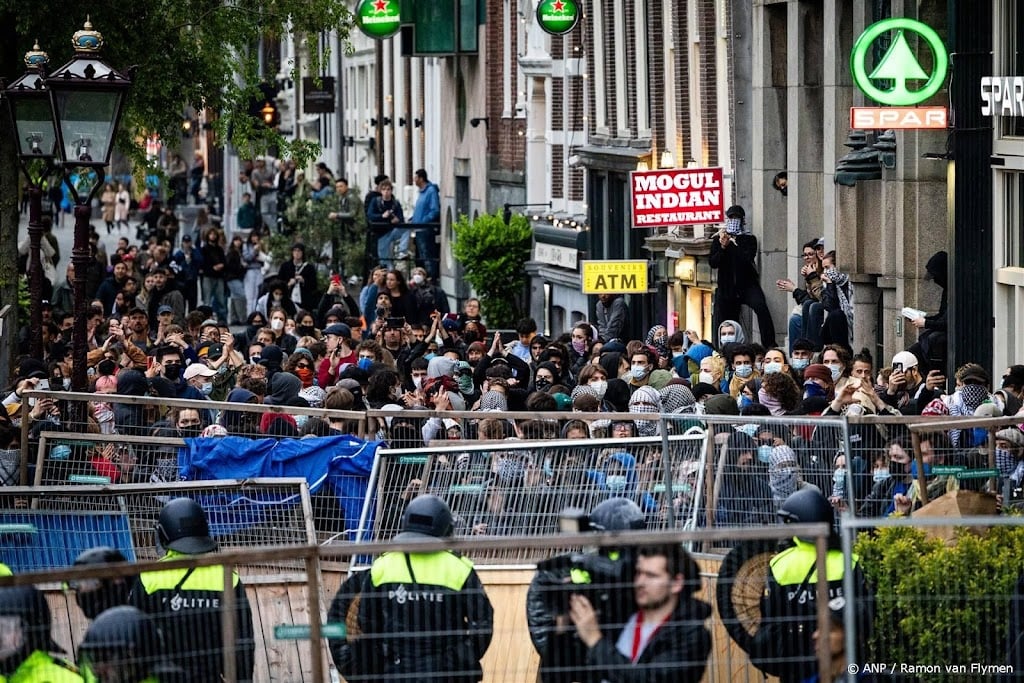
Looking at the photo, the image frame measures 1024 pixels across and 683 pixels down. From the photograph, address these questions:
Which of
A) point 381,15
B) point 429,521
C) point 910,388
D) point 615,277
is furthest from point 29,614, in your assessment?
point 381,15

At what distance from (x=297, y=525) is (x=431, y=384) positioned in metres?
5.44

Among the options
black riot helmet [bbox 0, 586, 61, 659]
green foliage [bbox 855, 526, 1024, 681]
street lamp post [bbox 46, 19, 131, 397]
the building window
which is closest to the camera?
black riot helmet [bbox 0, 586, 61, 659]

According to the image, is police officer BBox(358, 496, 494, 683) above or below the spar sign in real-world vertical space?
below

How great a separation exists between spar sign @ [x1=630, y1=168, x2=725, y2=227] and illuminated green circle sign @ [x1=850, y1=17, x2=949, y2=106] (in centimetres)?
565

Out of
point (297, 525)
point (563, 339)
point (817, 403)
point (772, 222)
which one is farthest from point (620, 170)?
point (297, 525)

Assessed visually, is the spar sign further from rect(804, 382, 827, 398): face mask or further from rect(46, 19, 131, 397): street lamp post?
rect(46, 19, 131, 397): street lamp post

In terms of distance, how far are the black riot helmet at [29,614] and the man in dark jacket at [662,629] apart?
213 centimetres

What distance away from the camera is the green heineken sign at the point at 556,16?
1344 inches

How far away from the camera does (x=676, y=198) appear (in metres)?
26.9

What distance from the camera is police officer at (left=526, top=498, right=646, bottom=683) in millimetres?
8555

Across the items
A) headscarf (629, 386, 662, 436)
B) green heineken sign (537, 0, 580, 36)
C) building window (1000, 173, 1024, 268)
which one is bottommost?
headscarf (629, 386, 662, 436)

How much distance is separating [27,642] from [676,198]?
62.4 ft

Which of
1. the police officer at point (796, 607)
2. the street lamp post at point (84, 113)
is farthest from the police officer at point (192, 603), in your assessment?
the street lamp post at point (84, 113)

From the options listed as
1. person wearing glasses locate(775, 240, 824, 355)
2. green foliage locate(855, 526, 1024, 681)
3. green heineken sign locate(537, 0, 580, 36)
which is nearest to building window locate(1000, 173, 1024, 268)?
person wearing glasses locate(775, 240, 824, 355)
